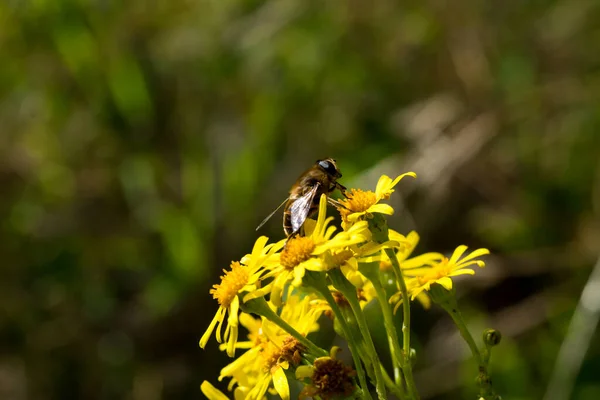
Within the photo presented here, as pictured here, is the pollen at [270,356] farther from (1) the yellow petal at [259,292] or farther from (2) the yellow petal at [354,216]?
(2) the yellow petal at [354,216]

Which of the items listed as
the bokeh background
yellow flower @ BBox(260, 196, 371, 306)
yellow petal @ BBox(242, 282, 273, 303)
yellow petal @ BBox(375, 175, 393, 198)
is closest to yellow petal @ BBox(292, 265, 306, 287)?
yellow flower @ BBox(260, 196, 371, 306)

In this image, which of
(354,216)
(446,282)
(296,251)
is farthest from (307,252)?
Result: (446,282)

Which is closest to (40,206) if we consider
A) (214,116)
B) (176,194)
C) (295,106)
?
(176,194)

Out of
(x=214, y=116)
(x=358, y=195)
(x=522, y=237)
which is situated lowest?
(x=522, y=237)

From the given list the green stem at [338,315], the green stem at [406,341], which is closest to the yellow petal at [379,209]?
the green stem at [406,341]

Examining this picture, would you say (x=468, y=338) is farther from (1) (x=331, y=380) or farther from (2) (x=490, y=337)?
(1) (x=331, y=380)

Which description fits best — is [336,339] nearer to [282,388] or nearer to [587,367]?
[587,367]
